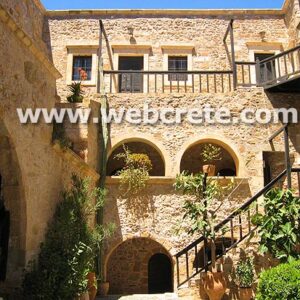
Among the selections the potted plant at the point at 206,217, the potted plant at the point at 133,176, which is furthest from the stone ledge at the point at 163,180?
the potted plant at the point at 206,217

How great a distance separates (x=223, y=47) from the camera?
14.5m

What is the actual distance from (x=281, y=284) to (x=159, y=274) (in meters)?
7.14

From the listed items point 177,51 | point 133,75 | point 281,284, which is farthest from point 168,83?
point 281,284

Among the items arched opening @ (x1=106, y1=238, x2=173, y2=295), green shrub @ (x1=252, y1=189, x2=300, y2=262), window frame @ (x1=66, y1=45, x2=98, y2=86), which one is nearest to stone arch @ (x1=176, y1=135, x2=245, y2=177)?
green shrub @ (x1=252, y1=189, x2=300, y2=262)

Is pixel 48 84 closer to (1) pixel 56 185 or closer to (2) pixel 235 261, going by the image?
(1) pixel 56 185

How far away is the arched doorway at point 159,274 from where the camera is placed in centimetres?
1299

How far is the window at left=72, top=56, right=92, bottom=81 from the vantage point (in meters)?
14.5

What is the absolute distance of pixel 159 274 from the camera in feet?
42.9

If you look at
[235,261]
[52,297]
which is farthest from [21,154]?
[235,261]

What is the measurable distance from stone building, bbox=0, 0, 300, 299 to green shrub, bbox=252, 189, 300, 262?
2.19 ft

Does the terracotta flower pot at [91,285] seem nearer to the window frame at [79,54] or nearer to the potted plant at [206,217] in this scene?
the potted plant at [206,217]

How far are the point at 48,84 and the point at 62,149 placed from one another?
1.17 metres

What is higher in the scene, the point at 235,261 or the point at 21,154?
the point at 21,154

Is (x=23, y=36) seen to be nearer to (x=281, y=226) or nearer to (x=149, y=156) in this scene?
(x=281, y=226)
